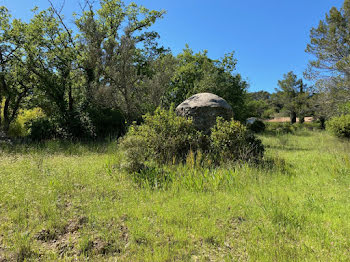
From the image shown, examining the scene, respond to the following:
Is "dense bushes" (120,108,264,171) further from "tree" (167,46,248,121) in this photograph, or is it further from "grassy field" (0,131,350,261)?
"tree" (167,46,248,121)

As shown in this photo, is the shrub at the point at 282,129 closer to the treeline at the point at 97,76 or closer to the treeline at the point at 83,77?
the treeline at the point at 97,76

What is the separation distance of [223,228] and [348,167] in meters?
4.39

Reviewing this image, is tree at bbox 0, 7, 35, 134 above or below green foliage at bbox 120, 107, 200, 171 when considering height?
above

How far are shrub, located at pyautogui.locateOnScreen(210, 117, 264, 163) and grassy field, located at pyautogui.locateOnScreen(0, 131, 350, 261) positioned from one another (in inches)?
41.0

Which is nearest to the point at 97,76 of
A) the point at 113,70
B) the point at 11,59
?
the point at 113,70

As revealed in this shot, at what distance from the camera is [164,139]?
610cm

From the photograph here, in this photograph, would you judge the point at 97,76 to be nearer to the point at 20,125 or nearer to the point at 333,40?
the point at 20,125

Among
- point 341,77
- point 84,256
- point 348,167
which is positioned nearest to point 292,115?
point 341,77

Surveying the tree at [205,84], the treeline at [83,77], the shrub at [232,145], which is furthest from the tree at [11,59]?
the shrub at [232,145]

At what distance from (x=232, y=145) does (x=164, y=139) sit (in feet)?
6.68

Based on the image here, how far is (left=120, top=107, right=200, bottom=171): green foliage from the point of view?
18.4 feet

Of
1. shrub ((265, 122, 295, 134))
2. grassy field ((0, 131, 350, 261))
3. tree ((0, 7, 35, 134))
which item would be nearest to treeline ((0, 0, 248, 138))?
tree ((0, 7, 35, 134))

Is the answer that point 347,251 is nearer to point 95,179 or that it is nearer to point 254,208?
point 254,208

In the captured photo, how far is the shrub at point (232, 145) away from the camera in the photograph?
5.80 metres
